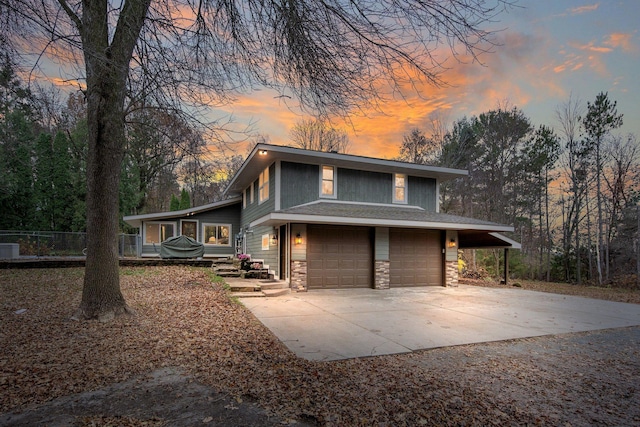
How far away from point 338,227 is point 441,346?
682 cm

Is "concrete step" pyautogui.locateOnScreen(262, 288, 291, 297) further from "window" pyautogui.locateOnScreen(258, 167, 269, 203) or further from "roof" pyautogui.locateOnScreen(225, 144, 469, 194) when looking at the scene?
"roof" pyautogui.locateOnScreen(225, 144, 469, 194)

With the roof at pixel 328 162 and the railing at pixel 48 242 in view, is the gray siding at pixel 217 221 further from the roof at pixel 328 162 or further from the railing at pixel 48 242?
the roof at pixel 328 162

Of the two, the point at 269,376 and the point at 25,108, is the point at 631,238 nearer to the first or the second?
the point at 269,376

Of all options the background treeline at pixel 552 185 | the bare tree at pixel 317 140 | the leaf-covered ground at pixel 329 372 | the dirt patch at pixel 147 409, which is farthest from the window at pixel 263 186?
the background treeline at pixel 552 185

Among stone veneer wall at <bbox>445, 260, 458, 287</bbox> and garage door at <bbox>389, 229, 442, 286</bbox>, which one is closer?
garage door at <bbox>389, 229, 442, 286</bbox>

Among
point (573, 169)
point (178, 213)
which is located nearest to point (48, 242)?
point (178, 213)

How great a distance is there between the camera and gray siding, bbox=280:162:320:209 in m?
11.8

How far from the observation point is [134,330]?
545 cm

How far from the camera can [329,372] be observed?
3.89m

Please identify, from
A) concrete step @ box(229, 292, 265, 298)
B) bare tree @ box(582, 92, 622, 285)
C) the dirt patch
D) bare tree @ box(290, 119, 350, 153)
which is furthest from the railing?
bare tree @ box(582, 92, 622, 285)

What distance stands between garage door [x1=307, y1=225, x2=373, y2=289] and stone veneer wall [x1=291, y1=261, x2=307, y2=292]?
0.30m

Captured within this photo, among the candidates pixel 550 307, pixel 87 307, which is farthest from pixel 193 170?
pixel 550 307

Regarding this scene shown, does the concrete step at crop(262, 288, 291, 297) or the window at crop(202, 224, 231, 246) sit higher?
the window at crop(202, 224, 231, 246)

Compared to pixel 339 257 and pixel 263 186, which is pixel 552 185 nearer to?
pixel 339 257
